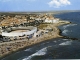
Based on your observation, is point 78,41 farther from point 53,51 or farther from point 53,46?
point 53,51

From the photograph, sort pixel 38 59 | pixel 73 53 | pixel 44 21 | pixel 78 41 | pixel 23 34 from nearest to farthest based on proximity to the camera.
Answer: pixel 38 59, pixel 73 53, pixel 78 41, pixel 23 34, pixel 44 21

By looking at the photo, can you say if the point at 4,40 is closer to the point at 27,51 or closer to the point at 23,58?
the point at 27,51

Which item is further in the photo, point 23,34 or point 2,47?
point 23,34

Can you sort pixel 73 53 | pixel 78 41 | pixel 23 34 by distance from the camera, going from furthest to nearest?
1. pixel 23 34
2. pixel 78 41
3. pixel 73 53

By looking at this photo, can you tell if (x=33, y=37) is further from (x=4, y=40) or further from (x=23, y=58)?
(x=23, y=58)

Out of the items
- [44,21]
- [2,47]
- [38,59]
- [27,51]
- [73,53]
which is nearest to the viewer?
[38,59]

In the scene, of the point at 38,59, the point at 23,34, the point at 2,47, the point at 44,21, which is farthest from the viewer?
the point at 44,21

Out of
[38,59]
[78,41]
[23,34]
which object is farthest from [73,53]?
[23,34]

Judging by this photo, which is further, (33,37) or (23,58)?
(33,37)

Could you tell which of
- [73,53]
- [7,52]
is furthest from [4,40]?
[73,53]
